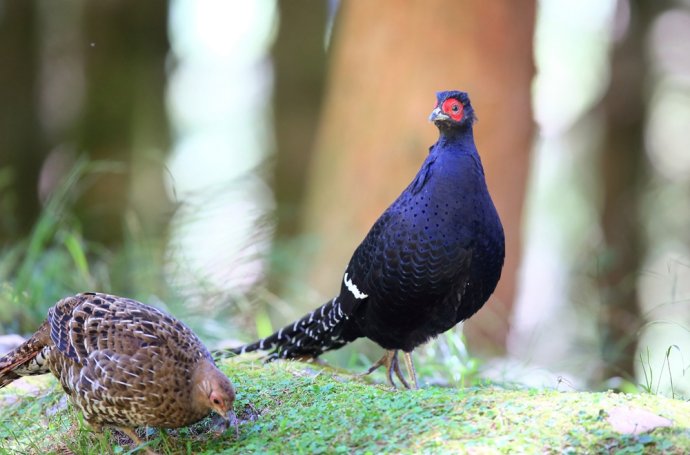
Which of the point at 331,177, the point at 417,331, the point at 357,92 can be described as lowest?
the point at 417,331

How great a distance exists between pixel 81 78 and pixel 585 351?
7045 mm

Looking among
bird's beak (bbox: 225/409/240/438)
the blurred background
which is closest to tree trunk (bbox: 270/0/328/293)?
the blurred background

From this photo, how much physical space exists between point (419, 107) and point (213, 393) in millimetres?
4627

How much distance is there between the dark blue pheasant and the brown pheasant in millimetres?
1081

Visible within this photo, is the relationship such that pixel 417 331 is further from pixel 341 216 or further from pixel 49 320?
pixel 341 216

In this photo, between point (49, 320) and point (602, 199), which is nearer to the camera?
point (49, 320)

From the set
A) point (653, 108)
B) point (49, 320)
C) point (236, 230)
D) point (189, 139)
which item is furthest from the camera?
point (189, 139)

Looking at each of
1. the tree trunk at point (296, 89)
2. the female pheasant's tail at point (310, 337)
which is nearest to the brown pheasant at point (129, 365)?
the female pheasant's tail at point (310, 337)

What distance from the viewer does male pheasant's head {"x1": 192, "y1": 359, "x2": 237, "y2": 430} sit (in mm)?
3400

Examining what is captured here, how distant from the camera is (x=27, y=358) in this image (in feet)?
13.3

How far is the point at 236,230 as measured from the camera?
7.28 metres

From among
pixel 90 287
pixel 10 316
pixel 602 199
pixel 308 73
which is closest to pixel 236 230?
Result: pixel 90 287

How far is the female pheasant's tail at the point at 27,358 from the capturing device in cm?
400

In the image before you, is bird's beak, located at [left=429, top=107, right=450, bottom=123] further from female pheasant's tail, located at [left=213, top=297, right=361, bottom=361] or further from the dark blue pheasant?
female pheasant's tail, located at [left=213, top=297, right=361, bottom=361]
